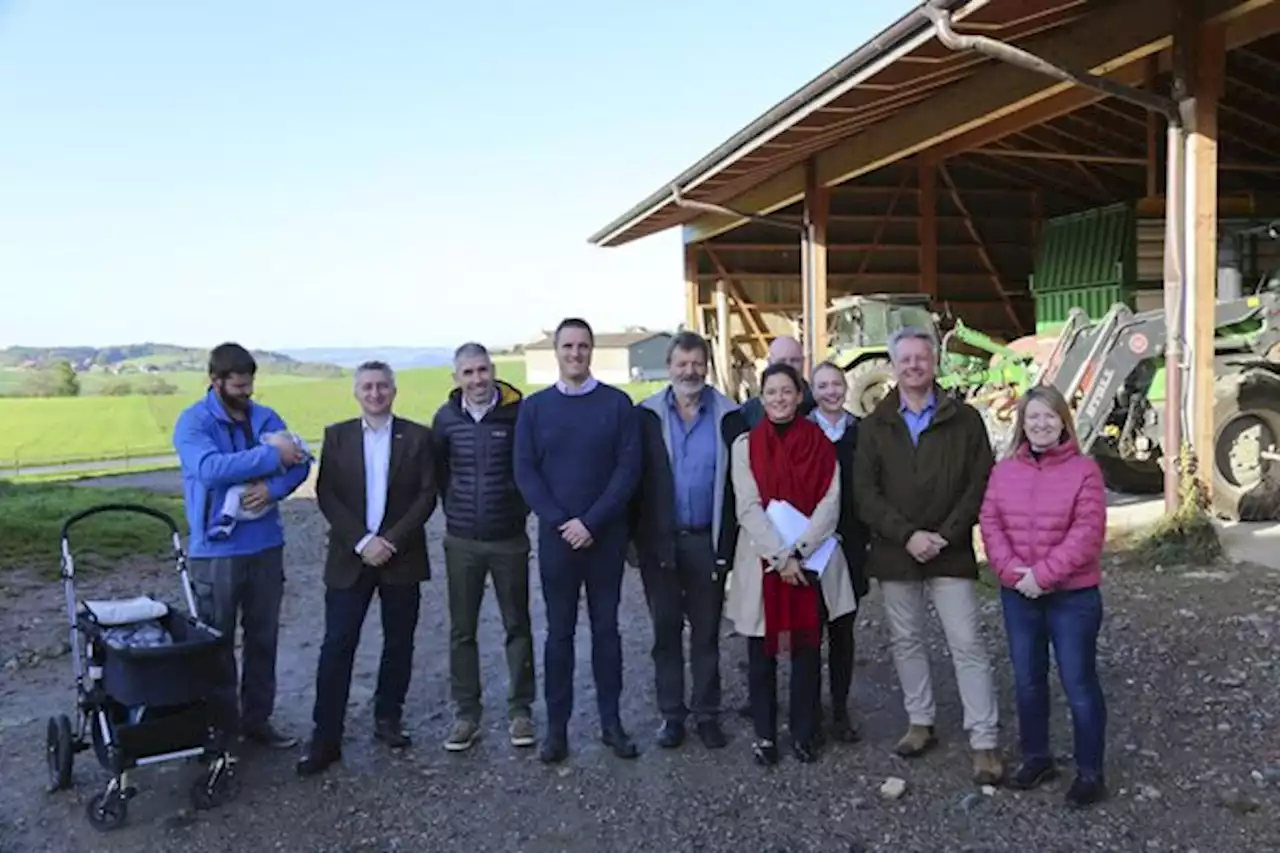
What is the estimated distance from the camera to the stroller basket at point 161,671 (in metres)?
3.77

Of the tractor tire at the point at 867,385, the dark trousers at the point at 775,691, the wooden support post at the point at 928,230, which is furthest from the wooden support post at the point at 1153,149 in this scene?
the dark trousers at the point at 775,691

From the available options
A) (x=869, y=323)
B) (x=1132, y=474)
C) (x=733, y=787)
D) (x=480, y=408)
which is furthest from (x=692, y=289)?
(x=733, y=787)

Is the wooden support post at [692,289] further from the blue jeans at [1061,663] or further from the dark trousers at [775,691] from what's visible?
the blue jeans at [1061,663]

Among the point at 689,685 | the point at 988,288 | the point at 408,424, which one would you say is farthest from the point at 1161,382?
the point at 988,288

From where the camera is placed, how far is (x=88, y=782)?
13.8 ft

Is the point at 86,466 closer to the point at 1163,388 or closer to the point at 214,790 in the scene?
the point at 1163,388

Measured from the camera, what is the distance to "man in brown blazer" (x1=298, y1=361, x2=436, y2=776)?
4.35 meters

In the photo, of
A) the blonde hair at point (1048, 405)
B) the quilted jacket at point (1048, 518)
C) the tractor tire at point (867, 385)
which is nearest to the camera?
the quilted jacket at point (1048, 518)

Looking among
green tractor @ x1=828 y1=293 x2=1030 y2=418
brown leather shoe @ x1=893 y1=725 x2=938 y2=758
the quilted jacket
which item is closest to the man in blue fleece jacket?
brown leather shoe @ x1=893 y1=725 x2=938 y2=758

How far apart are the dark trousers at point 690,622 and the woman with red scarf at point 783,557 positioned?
20 cm

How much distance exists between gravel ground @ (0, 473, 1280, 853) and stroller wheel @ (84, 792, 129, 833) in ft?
0.13

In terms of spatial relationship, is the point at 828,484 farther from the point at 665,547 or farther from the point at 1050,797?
the point at 1050,797

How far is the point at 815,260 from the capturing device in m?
12.6

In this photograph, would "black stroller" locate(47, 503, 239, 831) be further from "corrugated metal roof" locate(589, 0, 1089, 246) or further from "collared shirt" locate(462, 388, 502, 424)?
"corrugated metal roof" locate(589, 0, 1089, 246)
